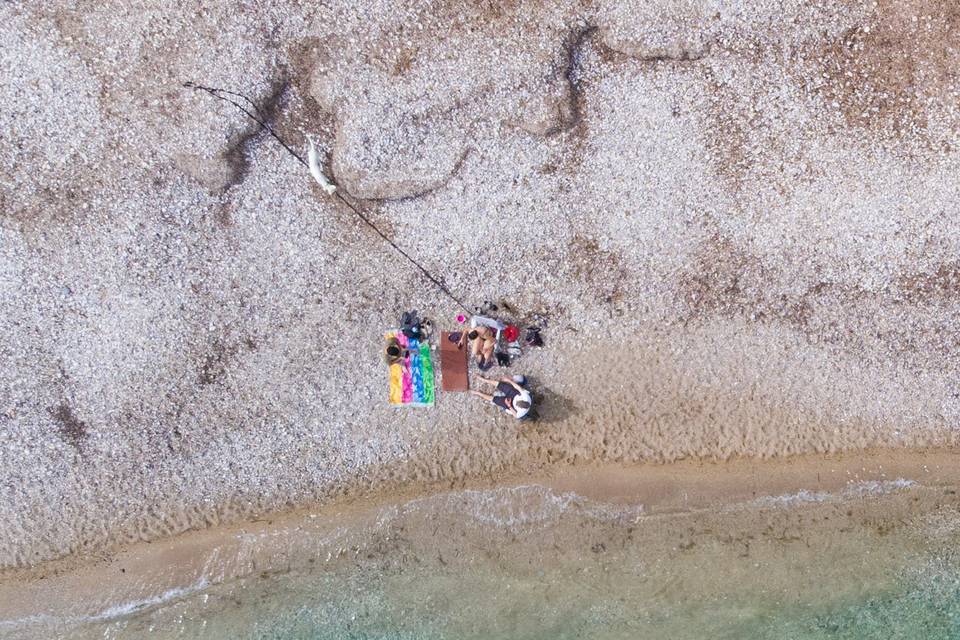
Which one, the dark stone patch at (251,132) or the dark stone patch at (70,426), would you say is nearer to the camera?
the dark stone patch at (251,132)

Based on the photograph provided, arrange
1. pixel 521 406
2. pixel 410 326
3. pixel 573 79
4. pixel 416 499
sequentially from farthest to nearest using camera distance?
pixel 416 499
pixel 573 79
pixel 410 326
pixel 521 406

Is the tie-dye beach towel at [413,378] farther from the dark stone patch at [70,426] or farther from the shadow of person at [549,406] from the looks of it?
the dark stone patch at [70,426]

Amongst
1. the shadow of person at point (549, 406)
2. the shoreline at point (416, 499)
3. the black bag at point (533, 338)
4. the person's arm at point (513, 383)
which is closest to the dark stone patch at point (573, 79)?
the black bag at point (533, 338)

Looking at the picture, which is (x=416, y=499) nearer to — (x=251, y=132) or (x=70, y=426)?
(x=70, y=426)

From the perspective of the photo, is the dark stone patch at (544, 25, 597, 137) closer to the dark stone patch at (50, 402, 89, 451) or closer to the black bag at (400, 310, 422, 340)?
the black bag at (400, 310, 422, 340)

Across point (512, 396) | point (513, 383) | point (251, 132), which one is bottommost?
point (512, 396)

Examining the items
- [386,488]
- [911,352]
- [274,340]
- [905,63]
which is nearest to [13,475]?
[274,340]

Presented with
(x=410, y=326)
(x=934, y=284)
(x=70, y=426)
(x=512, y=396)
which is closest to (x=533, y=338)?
(x=512, y=396)
